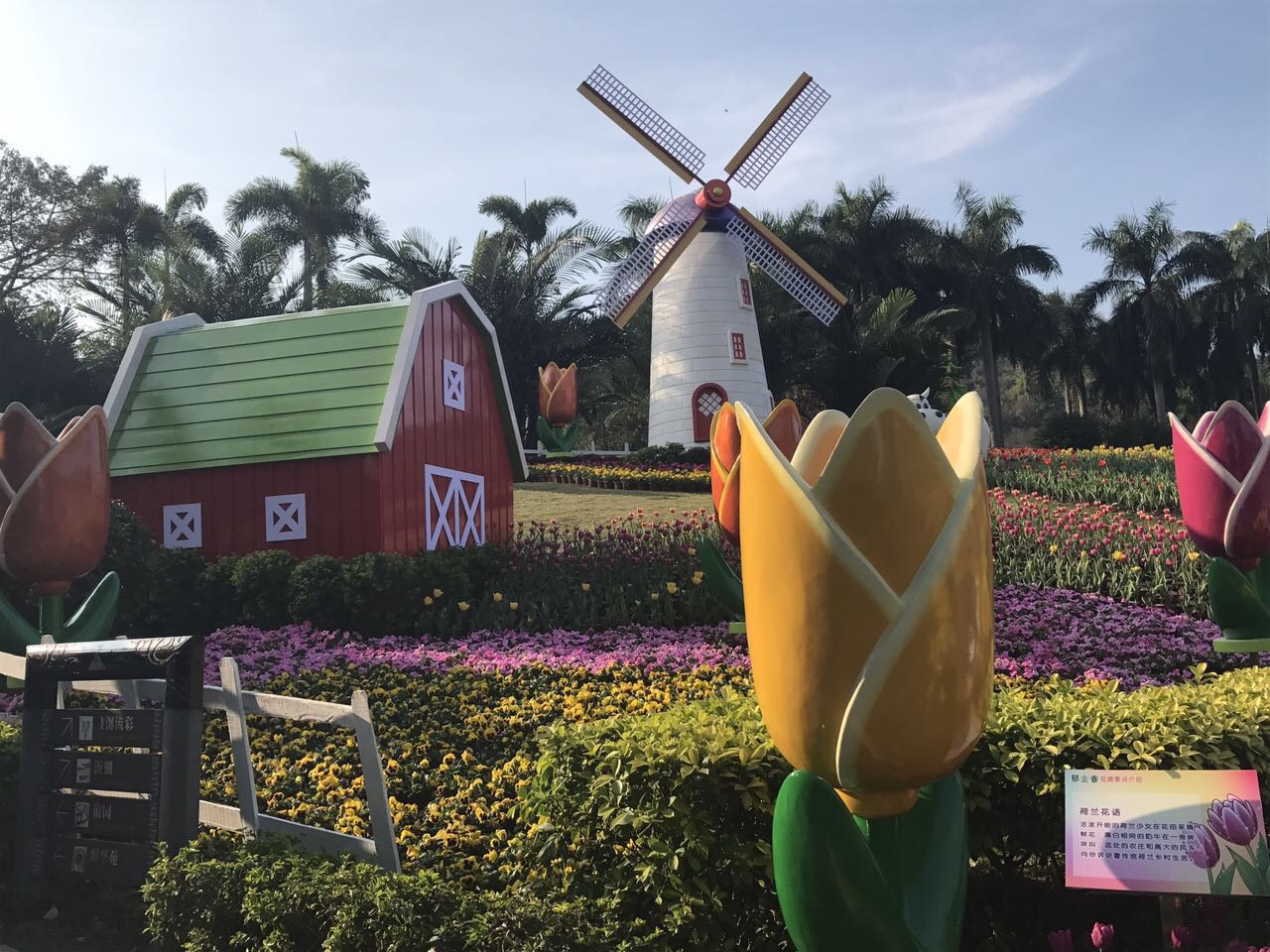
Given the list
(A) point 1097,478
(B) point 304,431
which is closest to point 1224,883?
(B) point 304,431

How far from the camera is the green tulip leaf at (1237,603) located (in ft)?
25.7

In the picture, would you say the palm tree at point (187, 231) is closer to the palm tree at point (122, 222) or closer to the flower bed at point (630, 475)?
the palm tree at point (122, 222)

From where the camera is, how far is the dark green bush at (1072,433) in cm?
3481

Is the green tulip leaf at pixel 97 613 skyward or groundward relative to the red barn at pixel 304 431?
groundward

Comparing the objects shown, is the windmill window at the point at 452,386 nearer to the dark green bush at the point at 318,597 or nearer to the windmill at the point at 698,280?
the dark green bush at the point at 318,597

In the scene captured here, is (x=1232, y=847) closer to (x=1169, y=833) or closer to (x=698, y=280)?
(x=1169, y=833)

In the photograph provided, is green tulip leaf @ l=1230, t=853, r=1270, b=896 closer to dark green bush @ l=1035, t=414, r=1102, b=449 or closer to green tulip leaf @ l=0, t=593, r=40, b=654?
green tulip leaf @ l=0, t=593, r=40, b=654

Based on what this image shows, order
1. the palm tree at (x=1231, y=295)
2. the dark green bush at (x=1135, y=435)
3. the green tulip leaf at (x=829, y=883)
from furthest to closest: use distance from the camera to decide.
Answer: the palm tree at (x=1231, y=295), the dark green bush at (x=1135, y=435), the green tulip leaf at (x=829, y=883)

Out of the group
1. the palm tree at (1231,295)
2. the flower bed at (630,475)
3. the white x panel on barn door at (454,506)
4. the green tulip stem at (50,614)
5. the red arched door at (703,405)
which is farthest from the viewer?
the palm tree at (1231,295)

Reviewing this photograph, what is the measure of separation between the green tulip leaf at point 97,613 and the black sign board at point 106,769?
10.5 ft

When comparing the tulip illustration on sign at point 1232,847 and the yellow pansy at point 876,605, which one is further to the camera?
the tulip illustration on sign at point 1232,847

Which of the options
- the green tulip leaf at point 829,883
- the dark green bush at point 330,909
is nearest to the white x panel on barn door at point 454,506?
the dark green bush at point 330,909

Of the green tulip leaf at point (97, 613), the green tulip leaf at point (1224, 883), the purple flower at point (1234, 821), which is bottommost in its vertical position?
the green tulip leaf at point (1224, 883)

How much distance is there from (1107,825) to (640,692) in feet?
14.5
